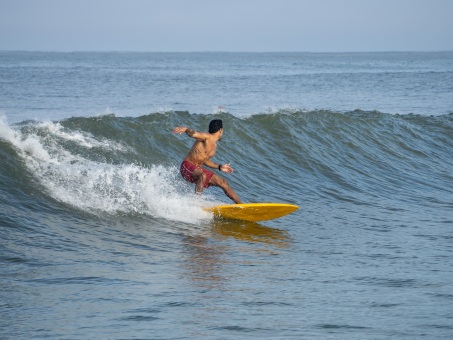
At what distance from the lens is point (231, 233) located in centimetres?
1076

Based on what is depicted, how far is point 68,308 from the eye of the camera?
6.92 m

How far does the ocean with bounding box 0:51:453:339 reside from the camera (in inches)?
270

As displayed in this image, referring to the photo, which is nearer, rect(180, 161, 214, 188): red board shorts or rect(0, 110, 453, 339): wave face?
rect(0, 110, 453, 339): wave face

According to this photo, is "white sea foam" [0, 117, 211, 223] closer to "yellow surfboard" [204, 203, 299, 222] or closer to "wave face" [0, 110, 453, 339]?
"wave face" [0, 110, 453, 339]

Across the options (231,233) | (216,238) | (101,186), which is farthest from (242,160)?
(216,238)

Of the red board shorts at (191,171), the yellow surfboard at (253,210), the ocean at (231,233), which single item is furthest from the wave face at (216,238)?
the red board shorts at (191,171)

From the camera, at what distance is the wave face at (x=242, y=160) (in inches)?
463

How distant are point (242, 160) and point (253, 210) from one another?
5.36 metres

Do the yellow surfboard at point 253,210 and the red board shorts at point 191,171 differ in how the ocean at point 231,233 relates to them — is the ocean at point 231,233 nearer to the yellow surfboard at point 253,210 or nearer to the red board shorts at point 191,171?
the yellow surfboard at point 253,210

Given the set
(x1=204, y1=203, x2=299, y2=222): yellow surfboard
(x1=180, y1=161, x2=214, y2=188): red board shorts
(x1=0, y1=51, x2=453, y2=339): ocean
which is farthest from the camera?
(x1=180, y1=161, x2=214, y2=188): red board shorts

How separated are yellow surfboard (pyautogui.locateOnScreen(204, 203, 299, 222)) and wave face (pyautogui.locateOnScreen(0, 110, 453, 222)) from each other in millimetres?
325

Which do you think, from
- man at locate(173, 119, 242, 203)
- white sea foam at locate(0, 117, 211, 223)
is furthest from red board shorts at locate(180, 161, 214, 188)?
white sea foam at locate(0, 117, 211, 223)

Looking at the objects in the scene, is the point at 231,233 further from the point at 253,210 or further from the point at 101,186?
the point at 101,186

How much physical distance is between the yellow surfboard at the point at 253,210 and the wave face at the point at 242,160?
325 millimetres
